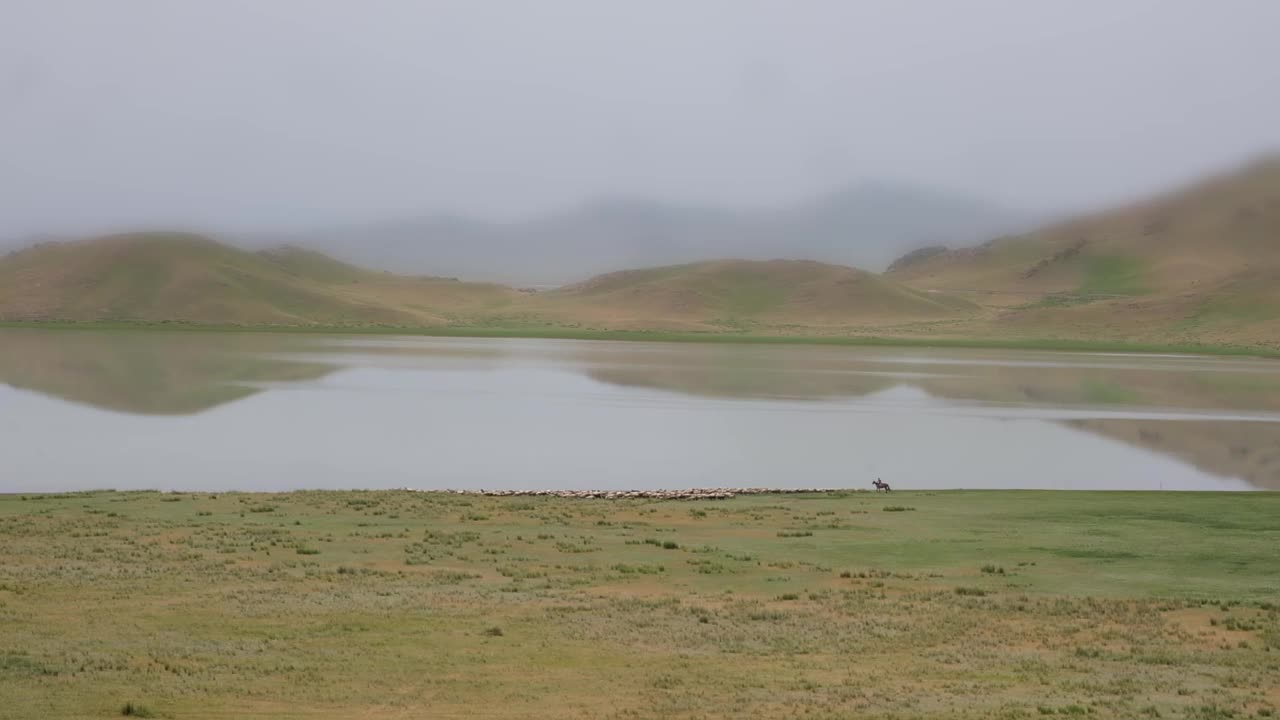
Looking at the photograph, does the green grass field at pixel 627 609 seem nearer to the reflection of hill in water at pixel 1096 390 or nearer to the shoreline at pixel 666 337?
the reflection of hill in water at pixel 1096 390

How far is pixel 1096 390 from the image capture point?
7125 centimetres

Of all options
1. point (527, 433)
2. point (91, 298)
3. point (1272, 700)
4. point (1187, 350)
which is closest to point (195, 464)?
point (527, 433)

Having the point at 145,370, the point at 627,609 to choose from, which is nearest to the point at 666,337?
the point at 145,370

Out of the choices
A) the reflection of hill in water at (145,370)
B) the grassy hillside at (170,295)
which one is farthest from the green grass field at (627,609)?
the grassy hillside at (170,295)

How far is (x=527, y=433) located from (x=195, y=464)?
1240 centimetres

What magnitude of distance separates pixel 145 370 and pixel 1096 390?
A: 51143 mm

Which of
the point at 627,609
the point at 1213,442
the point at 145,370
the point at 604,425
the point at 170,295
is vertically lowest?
the point at 627,609

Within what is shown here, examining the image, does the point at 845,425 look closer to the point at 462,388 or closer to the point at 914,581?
the point at 462,388

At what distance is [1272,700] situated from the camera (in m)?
13.6

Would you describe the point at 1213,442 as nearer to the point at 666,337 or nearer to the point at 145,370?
the point at 145,370

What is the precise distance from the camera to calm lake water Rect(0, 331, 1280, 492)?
35.0 metres

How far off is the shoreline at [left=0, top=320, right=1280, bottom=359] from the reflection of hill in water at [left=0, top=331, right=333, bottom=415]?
101 ft

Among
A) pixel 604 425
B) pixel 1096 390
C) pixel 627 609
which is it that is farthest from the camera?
pixel 1096 390

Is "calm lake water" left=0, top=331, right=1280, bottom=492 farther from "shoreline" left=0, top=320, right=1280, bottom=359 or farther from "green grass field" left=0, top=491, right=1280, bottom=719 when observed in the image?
"shoreline" left=0, top=320, right=1280, bottom=359
